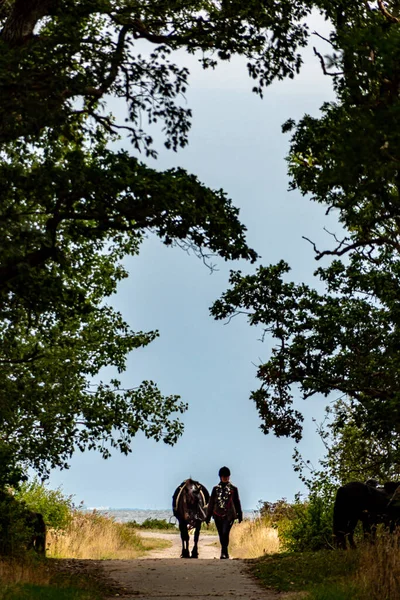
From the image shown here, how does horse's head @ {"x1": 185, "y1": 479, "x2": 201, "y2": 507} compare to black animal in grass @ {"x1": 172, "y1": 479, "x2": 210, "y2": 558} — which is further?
horse's head @ {"x1": 185, "y1": 479, "x2": 201, "y2": 507}

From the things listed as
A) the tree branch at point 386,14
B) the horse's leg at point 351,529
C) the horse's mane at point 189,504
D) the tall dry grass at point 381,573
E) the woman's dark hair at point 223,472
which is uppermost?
the tree branch at point 386,14

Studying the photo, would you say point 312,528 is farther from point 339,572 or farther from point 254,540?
point 339,572

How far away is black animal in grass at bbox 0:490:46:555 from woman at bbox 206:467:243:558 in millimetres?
5269

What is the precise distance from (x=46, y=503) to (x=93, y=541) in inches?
97.4

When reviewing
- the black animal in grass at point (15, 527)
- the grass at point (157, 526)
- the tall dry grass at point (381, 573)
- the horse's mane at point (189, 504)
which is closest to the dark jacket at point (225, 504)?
the horse's mane at point (189, 504)

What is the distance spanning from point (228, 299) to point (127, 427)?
6100 millimetres

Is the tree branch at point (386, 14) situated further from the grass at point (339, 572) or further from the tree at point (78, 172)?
the grass at point (339, 572)

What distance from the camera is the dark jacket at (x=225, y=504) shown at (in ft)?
72.1

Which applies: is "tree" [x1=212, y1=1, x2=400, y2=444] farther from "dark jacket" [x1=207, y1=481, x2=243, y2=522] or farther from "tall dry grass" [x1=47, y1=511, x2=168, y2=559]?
"tall dry grass" [x1=47, y1=511, x2=168, y2=559]

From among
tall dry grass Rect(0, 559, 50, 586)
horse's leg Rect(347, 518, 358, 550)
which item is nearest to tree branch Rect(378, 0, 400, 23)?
horse's leg Rect(347, 518, 358, 550)

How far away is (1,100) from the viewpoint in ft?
43.4

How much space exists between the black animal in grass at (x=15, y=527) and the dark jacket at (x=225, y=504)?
5234 millimetres

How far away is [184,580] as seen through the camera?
1562cm

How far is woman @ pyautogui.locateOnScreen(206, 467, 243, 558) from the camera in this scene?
22.0 m
